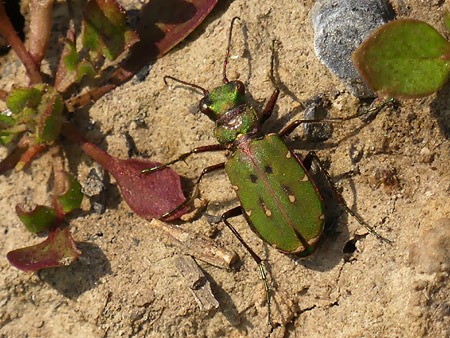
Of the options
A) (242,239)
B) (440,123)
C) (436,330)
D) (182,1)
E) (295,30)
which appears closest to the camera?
(436,330)

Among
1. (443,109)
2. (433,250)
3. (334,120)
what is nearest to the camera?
(433,250)

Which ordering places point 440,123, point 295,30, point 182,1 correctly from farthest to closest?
point 182,1 → point 295,30 → point 440,123

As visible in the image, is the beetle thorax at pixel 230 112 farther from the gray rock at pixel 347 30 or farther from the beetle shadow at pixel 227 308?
the beetle shadow at pixel 227 308

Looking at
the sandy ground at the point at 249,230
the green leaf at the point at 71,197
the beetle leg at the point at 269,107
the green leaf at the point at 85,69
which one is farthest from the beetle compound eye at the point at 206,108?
the green leaf at the point at 71,197

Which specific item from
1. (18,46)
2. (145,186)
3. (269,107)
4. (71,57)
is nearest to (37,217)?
(145,186)

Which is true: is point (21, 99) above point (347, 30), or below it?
above

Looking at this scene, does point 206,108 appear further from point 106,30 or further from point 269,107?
point 106,30

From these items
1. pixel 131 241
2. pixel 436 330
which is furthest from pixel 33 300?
pixel 436 330

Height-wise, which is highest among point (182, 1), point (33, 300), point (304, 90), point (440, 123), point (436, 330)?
point (182, 1)

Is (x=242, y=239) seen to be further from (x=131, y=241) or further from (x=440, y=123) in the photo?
(x=440, y=123)
